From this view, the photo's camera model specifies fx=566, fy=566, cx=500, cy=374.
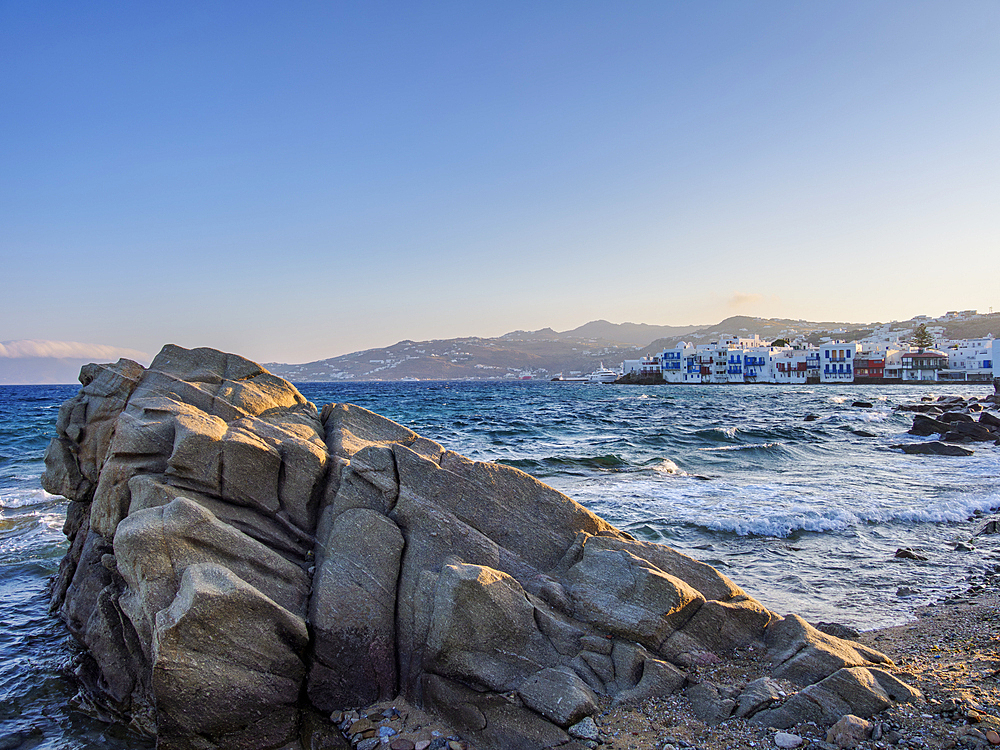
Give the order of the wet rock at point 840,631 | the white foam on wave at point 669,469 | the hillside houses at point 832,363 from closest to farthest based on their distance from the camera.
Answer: the wet rock at point 840,631
the white foam on wave at point 669,469
the hillside houses at point 832,363

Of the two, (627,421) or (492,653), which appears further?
(627,421)

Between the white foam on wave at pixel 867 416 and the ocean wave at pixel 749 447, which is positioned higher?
the ocean wave at pixel 749 447

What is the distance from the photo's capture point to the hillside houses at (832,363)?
404 ft

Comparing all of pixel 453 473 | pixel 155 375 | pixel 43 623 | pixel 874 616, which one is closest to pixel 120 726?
pixel 43 623

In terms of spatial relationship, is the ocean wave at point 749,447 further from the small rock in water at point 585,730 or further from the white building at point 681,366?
the white building at point 681,366

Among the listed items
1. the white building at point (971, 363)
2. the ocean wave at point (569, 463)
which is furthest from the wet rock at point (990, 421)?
the white building at point (971, 363)

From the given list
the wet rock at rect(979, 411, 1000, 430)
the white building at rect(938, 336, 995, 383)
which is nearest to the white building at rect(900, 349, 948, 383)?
the white building at rect(938, 336, 995, 383)

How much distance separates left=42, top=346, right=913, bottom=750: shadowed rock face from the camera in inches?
245

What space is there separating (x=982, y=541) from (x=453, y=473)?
13.2 metres

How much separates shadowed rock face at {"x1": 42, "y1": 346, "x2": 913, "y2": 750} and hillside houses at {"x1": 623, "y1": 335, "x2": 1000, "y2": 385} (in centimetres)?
13150

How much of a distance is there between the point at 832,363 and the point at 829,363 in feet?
1.99

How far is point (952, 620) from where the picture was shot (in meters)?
8.93

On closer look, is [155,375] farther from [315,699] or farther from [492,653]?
[492,653]

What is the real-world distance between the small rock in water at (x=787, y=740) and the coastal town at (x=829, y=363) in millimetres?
129071
